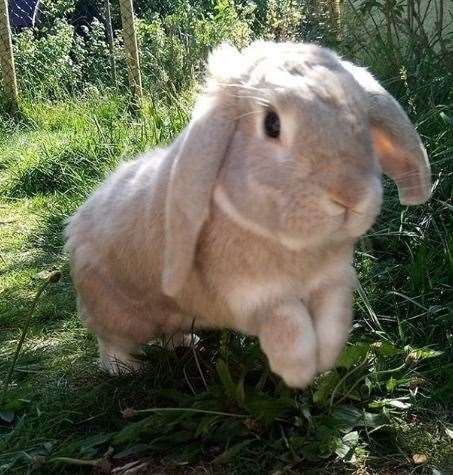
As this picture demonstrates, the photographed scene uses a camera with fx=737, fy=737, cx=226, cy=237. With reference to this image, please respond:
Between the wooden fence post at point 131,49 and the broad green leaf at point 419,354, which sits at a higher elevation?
the wooden fence post at point 131,49

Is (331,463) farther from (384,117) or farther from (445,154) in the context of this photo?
(445,154)

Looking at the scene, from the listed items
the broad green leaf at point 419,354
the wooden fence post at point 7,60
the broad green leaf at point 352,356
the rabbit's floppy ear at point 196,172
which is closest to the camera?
the rabbit's floppy ear at point 196,172

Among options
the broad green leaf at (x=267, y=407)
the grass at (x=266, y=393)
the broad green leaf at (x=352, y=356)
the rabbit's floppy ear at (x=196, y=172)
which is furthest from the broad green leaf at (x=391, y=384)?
the rabbit's floppy ear at (x=196, y=172)

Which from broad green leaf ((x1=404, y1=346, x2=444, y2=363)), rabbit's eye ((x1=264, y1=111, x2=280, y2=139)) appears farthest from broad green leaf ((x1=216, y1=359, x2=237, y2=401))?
rabbit's eye ((x1=264, y1=111, x2=280, y2=139))

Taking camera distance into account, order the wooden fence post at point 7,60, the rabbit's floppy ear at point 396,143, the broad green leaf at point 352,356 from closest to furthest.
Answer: the rabbit's floppy ear at point 396,143, the broad green leaf at point 352,356, the wooden fence post at point 7,60

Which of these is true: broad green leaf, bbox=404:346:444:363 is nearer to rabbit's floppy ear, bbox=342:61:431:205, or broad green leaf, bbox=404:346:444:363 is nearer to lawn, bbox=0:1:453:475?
lawn, bbox=0:1:453:475

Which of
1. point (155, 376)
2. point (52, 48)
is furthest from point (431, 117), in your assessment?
point (52, 48)

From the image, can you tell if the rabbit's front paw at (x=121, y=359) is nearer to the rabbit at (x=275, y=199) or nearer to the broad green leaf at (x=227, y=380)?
the rabbit at (x=275, y=199)
